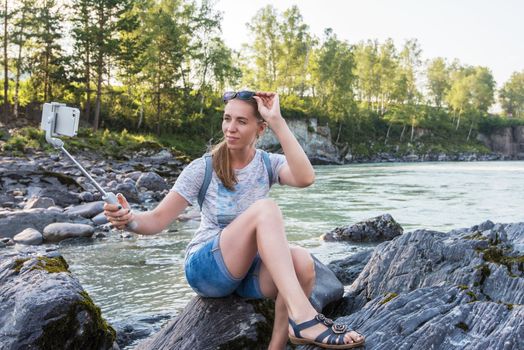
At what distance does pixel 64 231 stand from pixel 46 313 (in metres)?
6.96

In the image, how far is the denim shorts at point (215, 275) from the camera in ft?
11.3

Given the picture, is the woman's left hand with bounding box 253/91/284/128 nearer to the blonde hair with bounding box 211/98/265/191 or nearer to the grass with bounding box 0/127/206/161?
the blonde hair with bounding box 211/98/265/191

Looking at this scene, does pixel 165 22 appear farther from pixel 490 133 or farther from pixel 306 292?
pixel 490 133

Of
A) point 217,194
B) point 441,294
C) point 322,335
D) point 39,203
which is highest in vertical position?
point 217,194

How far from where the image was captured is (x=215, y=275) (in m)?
3.50

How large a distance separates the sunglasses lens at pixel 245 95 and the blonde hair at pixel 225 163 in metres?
0.02

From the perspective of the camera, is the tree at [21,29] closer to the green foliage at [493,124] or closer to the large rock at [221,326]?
the large rock at [221,326]

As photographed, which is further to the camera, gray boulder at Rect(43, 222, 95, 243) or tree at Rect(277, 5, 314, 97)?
tree at Rect(277, 5, 314, 97)

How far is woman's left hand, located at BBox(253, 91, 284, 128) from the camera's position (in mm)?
3472

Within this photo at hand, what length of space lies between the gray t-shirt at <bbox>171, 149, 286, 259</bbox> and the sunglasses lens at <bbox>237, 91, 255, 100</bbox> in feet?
1.58

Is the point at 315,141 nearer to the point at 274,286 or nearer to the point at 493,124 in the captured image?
the point at 493,124

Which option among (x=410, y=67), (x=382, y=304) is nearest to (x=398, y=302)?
(x=382, y=304)

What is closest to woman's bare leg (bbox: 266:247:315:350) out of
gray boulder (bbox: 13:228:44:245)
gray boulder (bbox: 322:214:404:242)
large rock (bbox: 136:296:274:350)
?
large rock (bbox: 136:296:274:350)

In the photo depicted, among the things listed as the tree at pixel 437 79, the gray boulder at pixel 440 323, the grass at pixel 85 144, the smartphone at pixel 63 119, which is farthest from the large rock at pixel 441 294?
the tree at pixel 437 79
